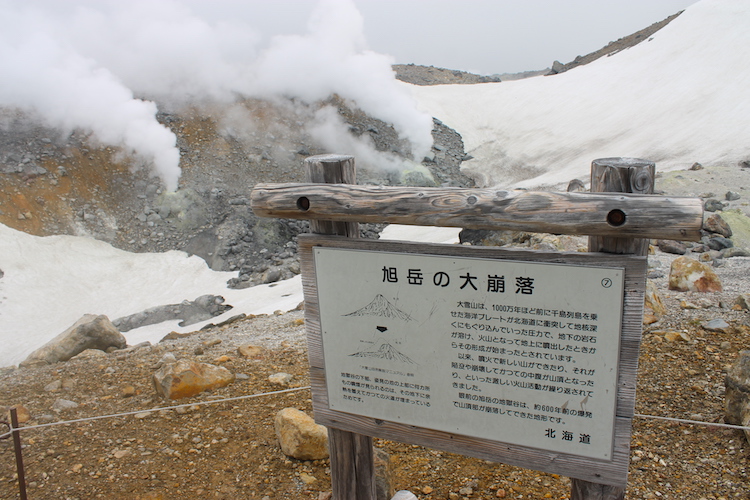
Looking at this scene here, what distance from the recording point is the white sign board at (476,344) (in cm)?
222

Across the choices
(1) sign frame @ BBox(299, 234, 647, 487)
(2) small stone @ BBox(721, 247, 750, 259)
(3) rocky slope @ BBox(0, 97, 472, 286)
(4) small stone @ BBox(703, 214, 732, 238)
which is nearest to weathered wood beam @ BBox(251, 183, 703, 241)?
(1) sign frame @ BBox(299, 234, 647, 487)

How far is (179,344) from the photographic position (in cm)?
690

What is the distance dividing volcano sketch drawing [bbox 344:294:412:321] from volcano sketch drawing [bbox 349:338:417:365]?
130mm

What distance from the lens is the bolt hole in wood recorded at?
6.77ft

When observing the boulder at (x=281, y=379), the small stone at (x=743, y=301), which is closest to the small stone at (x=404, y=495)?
the boulder at (x=281, y=379)

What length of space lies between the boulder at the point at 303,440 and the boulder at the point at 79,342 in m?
4.24

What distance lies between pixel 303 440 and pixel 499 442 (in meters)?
1.84

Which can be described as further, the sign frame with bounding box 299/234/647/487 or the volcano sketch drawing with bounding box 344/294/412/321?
the volcano sketch drawing with bounding box 344/294/412/321

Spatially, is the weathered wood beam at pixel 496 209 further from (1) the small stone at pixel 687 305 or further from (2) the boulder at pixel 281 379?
(1) the small stone at pixel 687 305

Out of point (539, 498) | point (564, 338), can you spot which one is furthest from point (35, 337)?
point (564, 338)

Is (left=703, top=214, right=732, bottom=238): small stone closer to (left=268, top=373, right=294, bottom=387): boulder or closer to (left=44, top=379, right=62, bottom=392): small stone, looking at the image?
(left=268, top=373, right=294, bottom=387): boulder

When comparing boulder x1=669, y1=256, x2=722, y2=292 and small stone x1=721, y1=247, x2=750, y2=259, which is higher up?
boulder x1=669, y1=256, x2=722, y2=292

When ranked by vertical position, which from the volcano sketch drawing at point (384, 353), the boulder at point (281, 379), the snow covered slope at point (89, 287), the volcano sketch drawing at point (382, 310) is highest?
the volcano sketch drawing at point (382, 310)

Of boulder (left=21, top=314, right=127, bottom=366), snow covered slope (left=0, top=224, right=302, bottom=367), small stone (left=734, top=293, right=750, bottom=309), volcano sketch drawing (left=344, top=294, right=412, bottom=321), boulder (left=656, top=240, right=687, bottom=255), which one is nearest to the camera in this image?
volcano sketch drawing (left=344, top=294, right=412, bottom=321)
